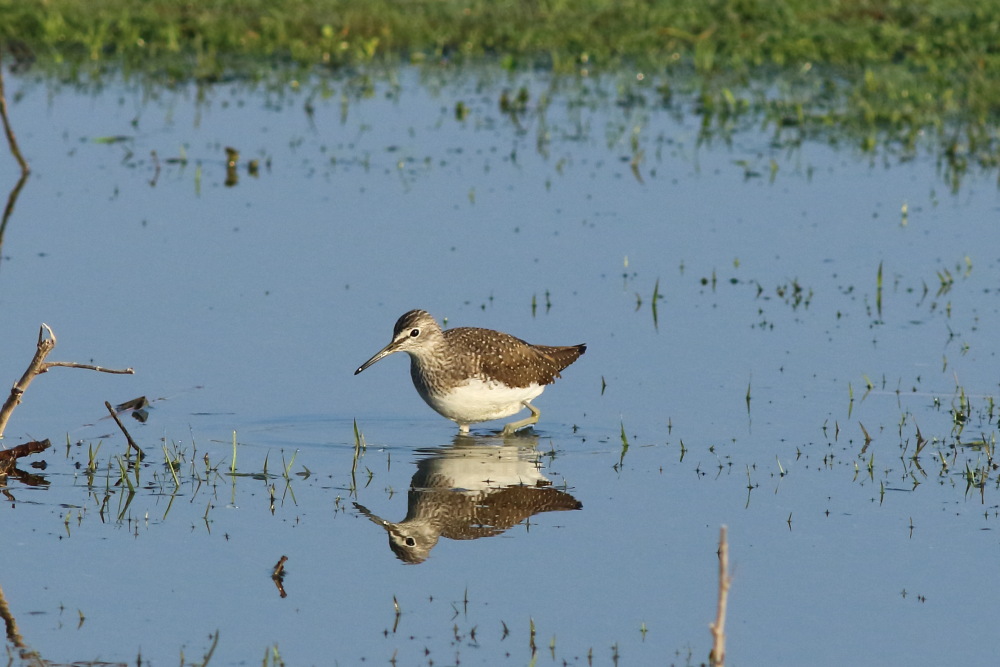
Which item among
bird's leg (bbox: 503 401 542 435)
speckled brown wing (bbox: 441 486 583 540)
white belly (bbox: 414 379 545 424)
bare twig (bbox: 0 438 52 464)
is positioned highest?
white belly (bbox: 414 379 545 424)

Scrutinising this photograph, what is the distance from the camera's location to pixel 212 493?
28.7 ft

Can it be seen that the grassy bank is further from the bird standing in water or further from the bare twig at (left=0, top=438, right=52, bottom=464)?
the bare twig at (left=0, top=438, right=52, bottom=464)

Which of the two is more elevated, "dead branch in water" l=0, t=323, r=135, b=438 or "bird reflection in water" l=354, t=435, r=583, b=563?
"dead branch in water" l=0, t=323, r=135, b=438

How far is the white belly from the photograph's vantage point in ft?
33.7

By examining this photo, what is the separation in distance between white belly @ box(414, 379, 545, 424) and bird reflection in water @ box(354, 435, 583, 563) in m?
0.25

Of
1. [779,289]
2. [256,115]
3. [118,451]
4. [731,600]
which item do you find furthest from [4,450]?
[256,115]

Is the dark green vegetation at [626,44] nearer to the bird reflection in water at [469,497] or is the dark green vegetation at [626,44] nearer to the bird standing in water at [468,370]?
the bird standing in water at [468,370]

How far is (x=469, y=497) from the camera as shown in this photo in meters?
8.84

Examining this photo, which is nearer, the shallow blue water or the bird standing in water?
the shallow blue water

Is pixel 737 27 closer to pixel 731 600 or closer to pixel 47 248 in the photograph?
pixel 47 248

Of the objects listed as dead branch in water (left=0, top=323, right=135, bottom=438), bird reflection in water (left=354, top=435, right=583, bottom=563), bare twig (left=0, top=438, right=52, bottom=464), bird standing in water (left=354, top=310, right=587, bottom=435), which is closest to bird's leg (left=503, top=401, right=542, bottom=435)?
bird standing in water (left=354, top=310, right=587, bottom=435)

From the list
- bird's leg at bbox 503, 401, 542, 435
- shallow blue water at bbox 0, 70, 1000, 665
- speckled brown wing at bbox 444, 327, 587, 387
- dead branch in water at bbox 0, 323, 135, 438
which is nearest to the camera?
shallow blue water at bbox 0, 70, 1000, 665

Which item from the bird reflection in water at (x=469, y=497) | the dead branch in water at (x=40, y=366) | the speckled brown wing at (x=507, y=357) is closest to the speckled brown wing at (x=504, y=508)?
the bird reflection in water at (x=469, y=497)

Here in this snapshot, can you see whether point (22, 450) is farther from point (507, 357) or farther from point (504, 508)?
point (507, 357)
